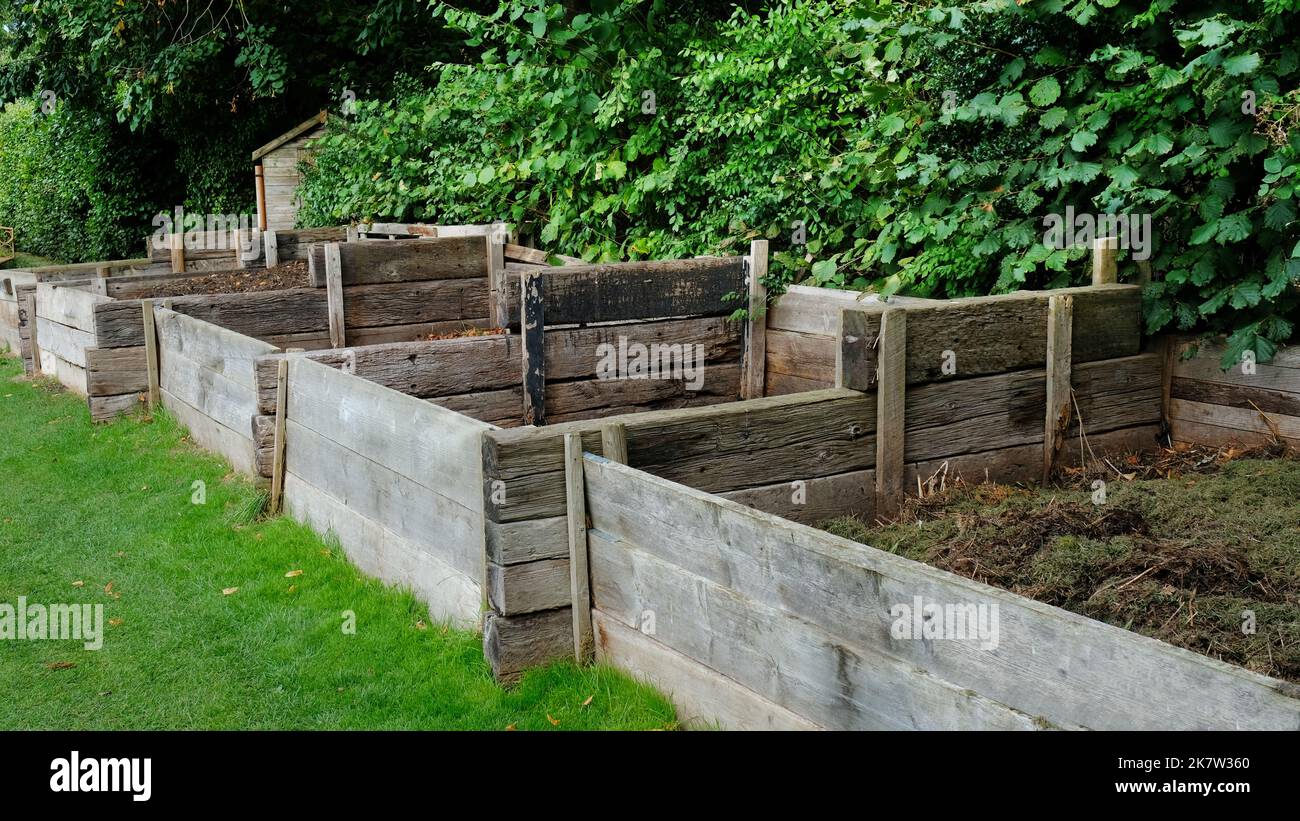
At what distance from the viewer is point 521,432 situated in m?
4.70

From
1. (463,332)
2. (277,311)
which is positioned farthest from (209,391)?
(463,332)

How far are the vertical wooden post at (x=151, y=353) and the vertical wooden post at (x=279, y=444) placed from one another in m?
3.20

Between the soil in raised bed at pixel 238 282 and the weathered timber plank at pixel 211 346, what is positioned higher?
the soil in raised bed at pixel 238 282

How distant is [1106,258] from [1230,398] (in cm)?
98

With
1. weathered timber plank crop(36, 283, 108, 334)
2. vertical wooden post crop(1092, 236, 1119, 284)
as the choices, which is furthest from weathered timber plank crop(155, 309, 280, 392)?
vertical wooden post crop(1092, 236, 1119, 284)

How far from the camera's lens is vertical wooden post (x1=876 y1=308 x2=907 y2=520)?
5.70 m

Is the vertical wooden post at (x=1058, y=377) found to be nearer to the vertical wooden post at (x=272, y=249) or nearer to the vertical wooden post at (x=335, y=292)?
the vertical wooden post at (x=335, y=292)

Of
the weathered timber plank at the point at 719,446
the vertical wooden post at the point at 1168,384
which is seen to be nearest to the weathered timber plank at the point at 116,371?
the weathered timber plank at the point at 719,446

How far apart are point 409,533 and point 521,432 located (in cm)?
136

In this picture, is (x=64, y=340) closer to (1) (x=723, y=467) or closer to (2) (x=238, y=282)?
(2) (x=238, y=282)

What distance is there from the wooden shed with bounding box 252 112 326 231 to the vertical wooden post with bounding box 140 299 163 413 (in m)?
6.67

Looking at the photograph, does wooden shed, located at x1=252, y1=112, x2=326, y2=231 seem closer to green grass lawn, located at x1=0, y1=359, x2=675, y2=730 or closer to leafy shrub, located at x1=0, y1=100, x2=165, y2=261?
leafy shrub, located at x1=0, y1=100, x2=165, y2=261

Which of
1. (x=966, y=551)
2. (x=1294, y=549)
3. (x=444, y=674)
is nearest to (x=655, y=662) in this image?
(x=444, y=674)

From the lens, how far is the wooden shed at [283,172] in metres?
16.6
